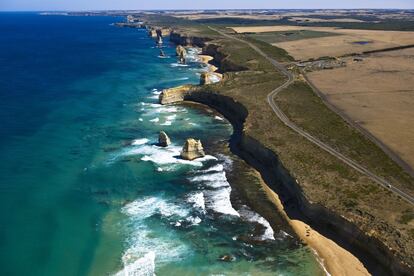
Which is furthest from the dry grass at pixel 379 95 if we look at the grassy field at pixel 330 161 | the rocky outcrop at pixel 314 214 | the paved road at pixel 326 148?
the rocky outcrop at pixel 314 214

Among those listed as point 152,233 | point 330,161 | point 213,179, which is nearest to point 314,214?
point 330,161

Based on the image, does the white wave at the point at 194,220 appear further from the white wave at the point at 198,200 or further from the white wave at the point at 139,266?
the white wave at the point at 139,266

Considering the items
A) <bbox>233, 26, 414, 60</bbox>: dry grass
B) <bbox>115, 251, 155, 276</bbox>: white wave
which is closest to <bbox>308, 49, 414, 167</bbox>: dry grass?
<bbox>233, 26, 414, 60</bbox>: dry grass

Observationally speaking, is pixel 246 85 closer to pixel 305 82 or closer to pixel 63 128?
pixel 305 82

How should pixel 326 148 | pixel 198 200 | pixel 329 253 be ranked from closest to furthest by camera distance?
pixel 329 253 → pixel 198 200 → pixel 326 148

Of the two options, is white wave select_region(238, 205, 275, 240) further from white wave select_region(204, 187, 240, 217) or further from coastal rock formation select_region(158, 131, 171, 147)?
coastal rock formation select_region(158, 131, 171, 147)

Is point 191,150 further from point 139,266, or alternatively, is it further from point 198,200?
point 139,266

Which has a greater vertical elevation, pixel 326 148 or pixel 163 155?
pixel 326 148

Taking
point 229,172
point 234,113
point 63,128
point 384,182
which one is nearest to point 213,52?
point 234,113
